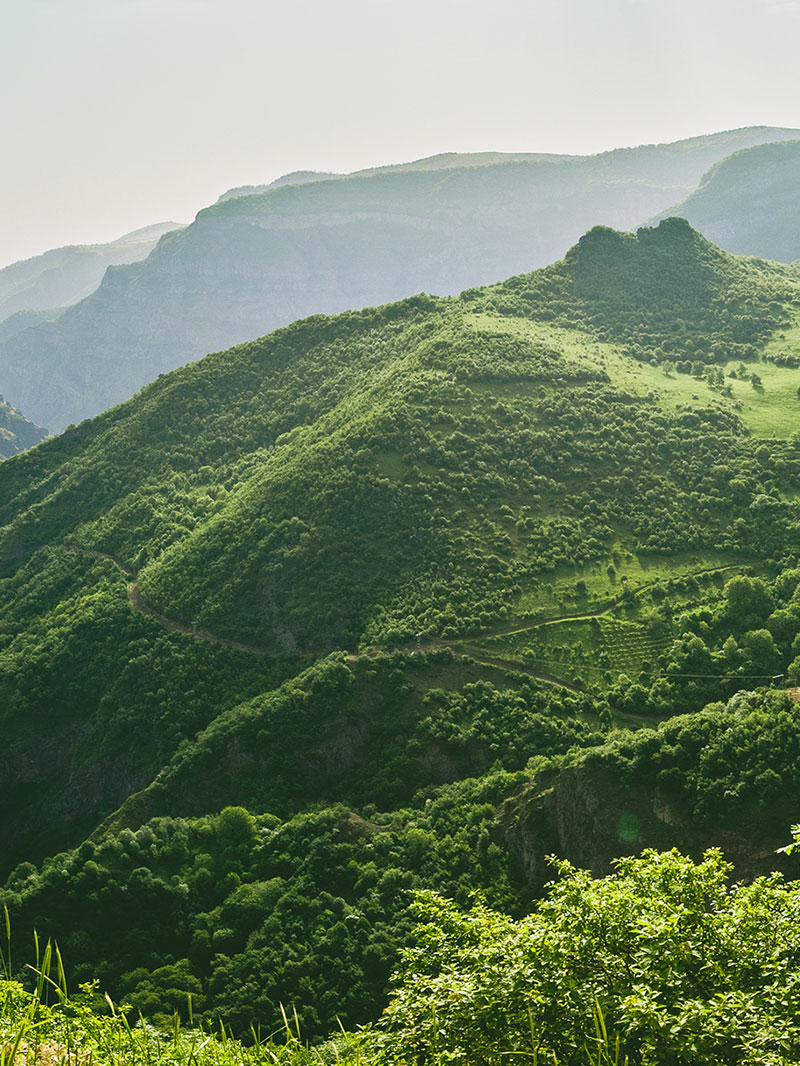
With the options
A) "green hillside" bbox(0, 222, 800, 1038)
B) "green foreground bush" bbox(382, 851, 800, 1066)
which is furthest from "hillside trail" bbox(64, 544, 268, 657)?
"green foreground bush" bbox(382, 851, 800, 1066)

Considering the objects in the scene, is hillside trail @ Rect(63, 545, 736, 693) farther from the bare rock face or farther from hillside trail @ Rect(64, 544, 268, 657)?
the bare rock face

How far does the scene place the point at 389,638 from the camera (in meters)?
88.6

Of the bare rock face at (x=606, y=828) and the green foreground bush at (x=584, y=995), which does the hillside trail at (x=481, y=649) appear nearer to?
the bare rock face at (x=606, y=828)

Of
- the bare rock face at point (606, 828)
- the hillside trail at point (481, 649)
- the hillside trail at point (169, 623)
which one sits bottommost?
the bare rock face at point (606, 828)

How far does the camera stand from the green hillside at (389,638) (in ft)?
186

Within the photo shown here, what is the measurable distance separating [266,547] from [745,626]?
184 feet

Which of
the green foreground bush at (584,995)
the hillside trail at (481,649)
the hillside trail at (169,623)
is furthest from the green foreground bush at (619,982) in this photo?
the hillside trail at (169,623)

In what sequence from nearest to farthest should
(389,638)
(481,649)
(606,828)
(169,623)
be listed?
1. (606,828)
2. (481,649)
3. (389,638)
4. (169,623)

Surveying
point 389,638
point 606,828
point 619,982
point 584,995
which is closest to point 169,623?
point 389,638

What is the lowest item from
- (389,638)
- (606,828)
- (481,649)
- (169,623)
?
(606,828)

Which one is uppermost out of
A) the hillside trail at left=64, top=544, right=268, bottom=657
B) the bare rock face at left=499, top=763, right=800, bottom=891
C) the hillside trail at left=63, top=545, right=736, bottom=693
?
the hillside trail at left=64, top=544, right=268, bottom=657

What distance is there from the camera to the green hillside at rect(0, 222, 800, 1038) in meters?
56.8

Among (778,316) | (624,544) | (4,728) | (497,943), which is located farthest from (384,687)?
(778,316)

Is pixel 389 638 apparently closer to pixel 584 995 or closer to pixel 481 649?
pixel 481 649
